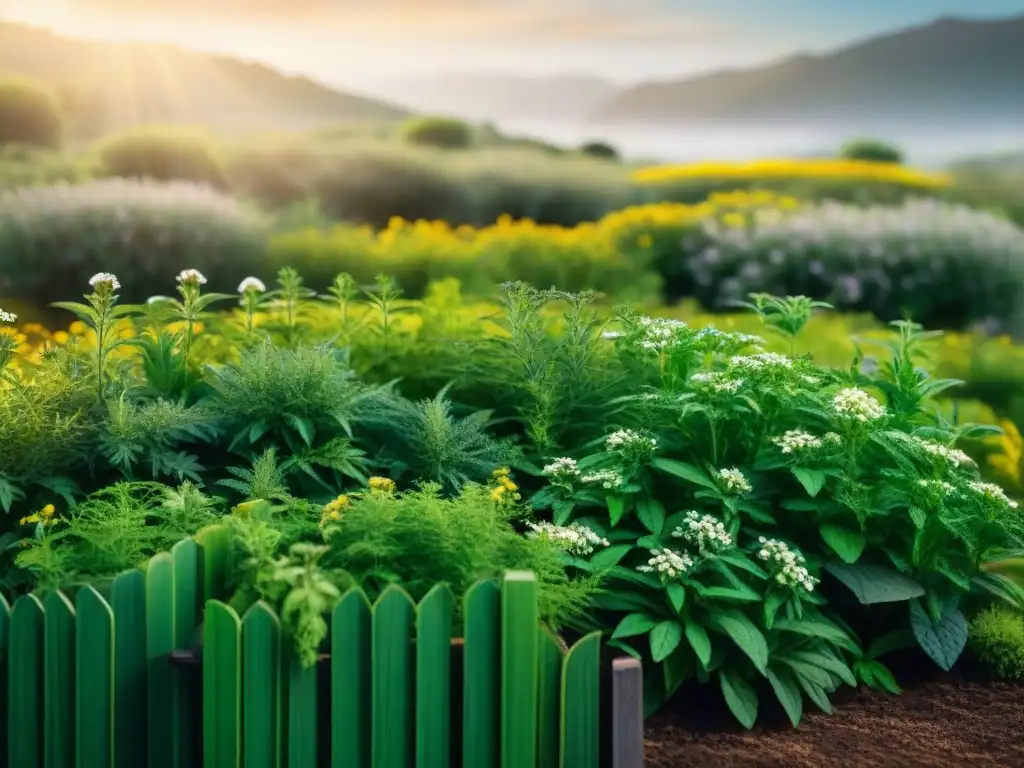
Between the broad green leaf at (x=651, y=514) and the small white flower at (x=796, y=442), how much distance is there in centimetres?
46

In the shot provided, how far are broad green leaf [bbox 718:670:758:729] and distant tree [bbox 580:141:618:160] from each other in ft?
27.2

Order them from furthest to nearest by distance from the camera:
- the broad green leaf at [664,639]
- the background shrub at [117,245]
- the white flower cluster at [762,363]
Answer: the background shrub at [117,245] < the white flower cluster at [762,363] < the broad green leaf at [664,639]

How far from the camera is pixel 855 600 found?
4.09 metres

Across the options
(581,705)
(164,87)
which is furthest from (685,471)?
(164,87)

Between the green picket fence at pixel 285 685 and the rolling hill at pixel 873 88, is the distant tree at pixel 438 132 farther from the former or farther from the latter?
the green picket fence at pixel 285 685

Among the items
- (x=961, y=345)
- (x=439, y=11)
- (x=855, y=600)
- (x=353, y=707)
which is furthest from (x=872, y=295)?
(x=353, y=707)

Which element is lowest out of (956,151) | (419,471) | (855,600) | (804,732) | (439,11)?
(804,732)

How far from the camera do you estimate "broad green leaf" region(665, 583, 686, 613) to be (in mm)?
3451

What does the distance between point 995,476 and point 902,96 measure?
23.0 ft

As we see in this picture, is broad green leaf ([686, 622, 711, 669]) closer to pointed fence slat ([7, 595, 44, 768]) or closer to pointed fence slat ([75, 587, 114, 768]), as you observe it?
pointed fence slat ([75, 587, 114, 768])

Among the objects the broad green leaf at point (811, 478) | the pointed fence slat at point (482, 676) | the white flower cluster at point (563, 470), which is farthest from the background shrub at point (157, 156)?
the pointed fence slat at point (482, 676)

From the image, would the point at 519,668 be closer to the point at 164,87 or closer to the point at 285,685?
the point at 285,685

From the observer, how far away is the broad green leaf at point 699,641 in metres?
3.40

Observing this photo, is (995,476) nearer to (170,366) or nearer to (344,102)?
(170,366)
